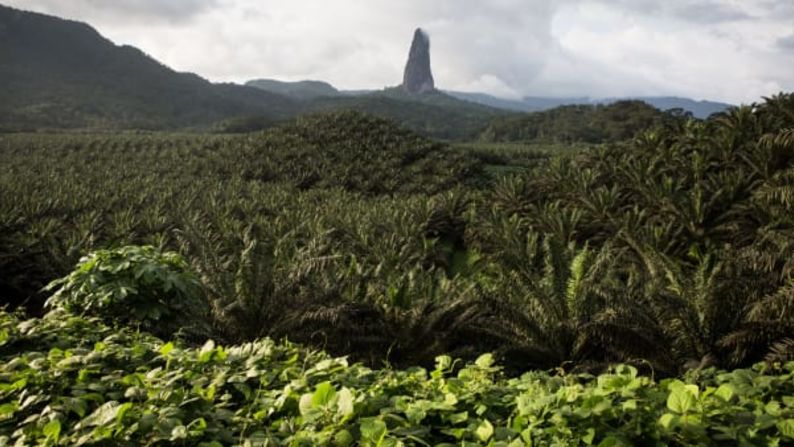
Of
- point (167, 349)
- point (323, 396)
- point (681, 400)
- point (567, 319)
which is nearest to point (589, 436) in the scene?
point (681, 400)

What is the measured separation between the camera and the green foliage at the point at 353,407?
2.28 m

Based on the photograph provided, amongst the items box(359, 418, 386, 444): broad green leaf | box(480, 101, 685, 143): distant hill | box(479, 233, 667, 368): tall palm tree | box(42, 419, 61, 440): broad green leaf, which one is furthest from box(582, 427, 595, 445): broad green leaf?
box(480, 101, 685, 143): distant hill

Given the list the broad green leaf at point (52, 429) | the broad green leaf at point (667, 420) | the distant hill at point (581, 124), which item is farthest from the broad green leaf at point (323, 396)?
the distant hill at point (581, 124)

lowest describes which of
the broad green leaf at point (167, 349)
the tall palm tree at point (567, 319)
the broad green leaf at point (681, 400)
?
the tall palm tree at point (567, 319)

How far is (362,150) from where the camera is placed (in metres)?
45.3

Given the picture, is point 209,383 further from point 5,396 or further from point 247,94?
point 247,94

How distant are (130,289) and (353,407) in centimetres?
387

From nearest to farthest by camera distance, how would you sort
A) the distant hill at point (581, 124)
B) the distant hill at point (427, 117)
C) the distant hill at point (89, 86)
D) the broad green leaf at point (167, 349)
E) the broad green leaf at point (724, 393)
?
1. the broad green leaf at point (724, 393)
2. the broad green leaf at point (167, 349)
3. the distant hill at point (581, 124)
4. the distant hill at point (89, 86)
5. the distant hill at point (427, 117)

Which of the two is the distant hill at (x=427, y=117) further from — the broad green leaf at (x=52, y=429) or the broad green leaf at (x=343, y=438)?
the broad green leaf at (x=52, y=429)

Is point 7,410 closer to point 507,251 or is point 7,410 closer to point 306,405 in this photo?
point 306,405

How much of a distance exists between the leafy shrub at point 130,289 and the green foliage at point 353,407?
2.20m

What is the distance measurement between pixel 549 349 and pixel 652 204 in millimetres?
10731

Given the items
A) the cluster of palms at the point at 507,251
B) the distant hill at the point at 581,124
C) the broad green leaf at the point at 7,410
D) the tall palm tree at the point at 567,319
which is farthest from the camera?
the distant hill at the point at 581,124

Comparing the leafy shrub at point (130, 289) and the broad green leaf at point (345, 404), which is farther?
the leafy shrub at point (130, 289)
